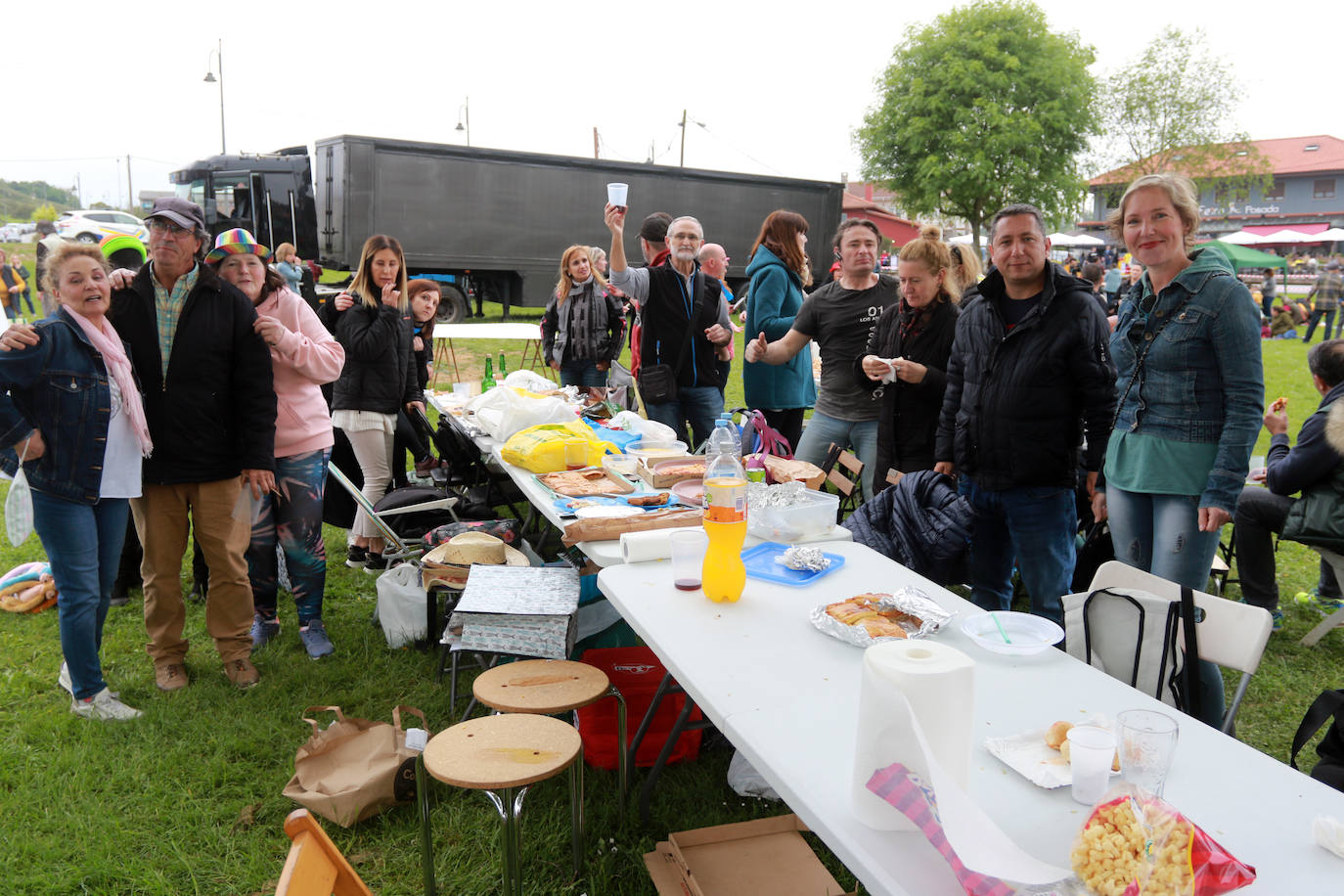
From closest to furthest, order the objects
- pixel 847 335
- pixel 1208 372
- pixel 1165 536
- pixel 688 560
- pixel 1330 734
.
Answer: pixel 1330 734
pixel 688 560
pixel 1208 372
pixel 1165 536
pixel 847 335

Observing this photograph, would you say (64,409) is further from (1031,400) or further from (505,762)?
(1031,400)

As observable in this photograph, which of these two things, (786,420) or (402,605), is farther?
(786,420)

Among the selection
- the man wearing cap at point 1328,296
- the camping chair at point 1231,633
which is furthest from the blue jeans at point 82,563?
the man wearing cap at point 1328,296

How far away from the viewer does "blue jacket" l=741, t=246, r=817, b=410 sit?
435cm

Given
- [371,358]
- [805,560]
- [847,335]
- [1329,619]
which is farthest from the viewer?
[371,358]

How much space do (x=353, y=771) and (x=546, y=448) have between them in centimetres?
135

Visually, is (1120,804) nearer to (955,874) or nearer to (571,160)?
(955,874)

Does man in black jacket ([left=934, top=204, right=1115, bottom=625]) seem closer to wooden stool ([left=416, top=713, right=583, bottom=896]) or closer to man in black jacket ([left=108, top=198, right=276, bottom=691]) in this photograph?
wooden stool ([left=416, top=713, right=583, bottom=896])

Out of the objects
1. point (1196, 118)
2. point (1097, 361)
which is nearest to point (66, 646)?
point (1097, 361)

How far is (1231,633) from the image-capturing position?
1874mm

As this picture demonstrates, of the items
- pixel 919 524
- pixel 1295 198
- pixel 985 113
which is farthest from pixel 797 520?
pixel 1295 198

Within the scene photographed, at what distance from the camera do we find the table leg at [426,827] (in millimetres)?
1912

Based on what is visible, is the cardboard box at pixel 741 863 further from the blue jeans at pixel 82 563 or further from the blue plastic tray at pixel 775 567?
the blue jeans at pixel 82 563

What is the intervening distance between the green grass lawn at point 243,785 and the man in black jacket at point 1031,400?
1.17 metres
